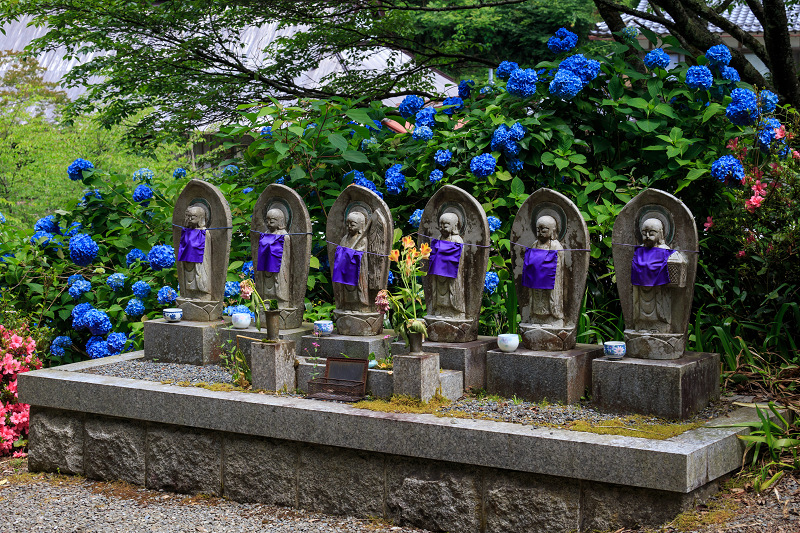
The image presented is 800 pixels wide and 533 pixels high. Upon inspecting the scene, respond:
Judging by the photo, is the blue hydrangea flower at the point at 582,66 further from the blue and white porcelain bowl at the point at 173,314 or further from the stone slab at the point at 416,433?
the blue and white porcelain bowl at the point at 173,314

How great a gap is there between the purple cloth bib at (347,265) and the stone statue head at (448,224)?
22.9 inches

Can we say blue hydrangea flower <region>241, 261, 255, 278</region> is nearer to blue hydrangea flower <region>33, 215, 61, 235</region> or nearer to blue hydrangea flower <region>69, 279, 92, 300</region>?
blue hydrangea flower <region>69, 279, 92, 300</region>

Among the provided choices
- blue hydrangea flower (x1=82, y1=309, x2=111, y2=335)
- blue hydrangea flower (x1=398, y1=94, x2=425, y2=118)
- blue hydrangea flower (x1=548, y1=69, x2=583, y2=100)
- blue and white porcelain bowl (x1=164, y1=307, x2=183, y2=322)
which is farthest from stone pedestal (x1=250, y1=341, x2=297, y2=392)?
blue hydrangea flower (x1=398, y1=94, x2=425, y2=118)

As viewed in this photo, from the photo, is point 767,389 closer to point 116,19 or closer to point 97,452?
point 97,452

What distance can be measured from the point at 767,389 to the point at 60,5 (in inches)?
267

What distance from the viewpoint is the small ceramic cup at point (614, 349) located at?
13.7ft

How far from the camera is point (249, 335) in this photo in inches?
203

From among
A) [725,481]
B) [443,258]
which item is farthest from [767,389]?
[443,258]

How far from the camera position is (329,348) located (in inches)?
197

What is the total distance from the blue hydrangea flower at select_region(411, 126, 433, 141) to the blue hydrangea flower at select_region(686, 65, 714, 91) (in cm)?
187

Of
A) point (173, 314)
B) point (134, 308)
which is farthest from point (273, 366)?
point (134, 308)

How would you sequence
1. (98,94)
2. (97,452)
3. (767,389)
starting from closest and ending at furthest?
(767,389) → (97,452) → (98,94)

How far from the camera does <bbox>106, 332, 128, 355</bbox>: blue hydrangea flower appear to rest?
238 inches

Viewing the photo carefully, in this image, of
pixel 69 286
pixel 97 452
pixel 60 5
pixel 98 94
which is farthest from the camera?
pixel 98 94
